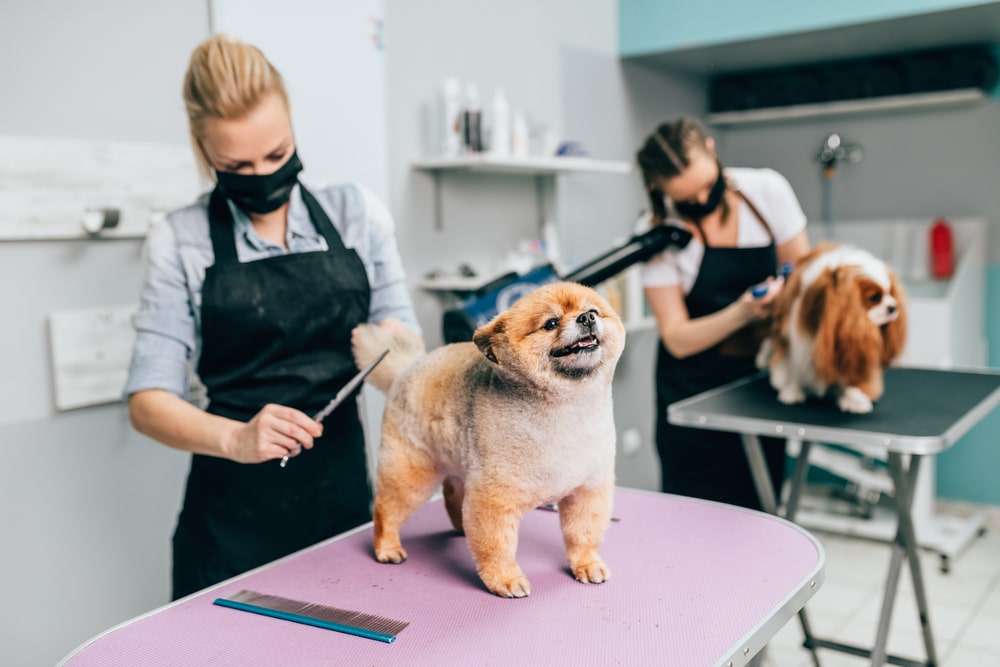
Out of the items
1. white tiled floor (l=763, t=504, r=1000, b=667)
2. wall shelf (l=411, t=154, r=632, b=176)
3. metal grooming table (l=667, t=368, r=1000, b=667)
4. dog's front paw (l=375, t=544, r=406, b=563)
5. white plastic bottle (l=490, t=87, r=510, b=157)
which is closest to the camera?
dog's front paw (l=375, t=544, r=406, b=563)

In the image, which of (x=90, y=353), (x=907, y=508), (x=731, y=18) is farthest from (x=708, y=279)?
(x=731, y=18)

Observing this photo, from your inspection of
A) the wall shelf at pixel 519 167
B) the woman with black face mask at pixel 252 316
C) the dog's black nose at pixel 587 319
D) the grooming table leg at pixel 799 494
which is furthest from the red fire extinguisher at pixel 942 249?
the dog's black nose at pixel 587 319

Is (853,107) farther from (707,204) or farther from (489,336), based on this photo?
(489,336)

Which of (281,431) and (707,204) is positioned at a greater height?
(707,204)

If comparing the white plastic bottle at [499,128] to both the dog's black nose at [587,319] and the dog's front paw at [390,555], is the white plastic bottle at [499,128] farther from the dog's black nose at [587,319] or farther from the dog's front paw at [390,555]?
the dog's black nose at [587,319]

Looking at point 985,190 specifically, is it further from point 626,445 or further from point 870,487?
point 626,445

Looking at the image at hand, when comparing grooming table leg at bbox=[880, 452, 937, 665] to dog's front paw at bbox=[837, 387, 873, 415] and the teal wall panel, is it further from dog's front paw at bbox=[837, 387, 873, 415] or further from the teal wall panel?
the teal wall panel

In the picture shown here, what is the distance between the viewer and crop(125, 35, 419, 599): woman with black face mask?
1346mm

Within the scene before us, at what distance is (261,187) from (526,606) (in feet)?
2.61

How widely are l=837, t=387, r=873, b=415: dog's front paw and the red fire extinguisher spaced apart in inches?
83.5

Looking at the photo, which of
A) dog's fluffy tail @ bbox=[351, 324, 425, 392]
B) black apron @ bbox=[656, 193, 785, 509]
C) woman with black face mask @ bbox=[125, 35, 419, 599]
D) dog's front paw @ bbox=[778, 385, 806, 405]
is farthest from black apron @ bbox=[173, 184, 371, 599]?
dog's front paw @ bbox=[778, 385, 806, 405]

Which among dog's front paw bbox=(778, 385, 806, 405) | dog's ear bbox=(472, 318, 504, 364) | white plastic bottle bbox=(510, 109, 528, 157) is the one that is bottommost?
dog's front paw bbox=(778, 385, 806, 405)

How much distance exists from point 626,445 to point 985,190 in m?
1.94

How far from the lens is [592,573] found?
1.16 meters
